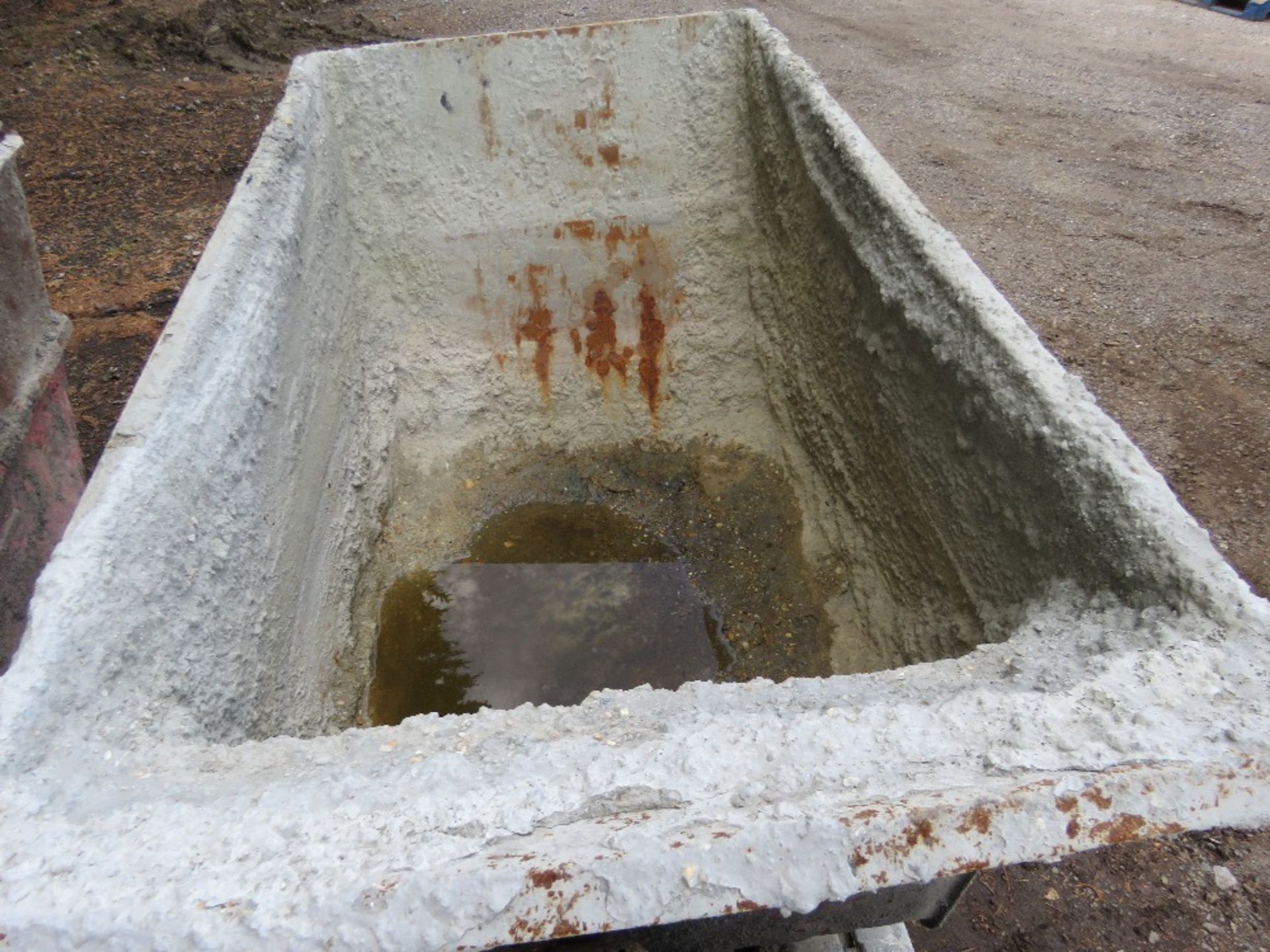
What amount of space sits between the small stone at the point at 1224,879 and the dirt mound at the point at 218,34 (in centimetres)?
709

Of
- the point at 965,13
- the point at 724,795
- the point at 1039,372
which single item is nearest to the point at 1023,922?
the point at 1039,372

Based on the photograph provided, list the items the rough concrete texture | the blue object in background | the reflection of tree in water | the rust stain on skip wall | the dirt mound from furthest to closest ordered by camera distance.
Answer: the blue object in background → the dirt mound → the rust stain on skip wall → the reflection of tree in water → the rough concrete texture

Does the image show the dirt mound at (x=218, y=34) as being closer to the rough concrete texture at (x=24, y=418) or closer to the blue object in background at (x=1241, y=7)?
the rough concrete texture at (x=24, y=418)

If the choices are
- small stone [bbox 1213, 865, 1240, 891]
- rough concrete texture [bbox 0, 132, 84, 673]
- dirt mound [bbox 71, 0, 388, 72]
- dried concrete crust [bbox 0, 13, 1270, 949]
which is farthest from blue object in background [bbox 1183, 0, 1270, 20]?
rough concrete texture [bbox 0, 132, 84, 673]

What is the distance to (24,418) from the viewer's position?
2.03 metres

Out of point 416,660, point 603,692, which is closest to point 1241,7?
point 416,660

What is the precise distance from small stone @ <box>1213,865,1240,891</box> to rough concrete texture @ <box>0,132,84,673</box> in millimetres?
2785

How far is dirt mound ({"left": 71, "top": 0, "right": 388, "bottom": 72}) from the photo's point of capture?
628 cm

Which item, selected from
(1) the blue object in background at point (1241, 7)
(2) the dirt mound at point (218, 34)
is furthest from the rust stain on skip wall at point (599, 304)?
(1) the blue object in background at point (1241, 7)

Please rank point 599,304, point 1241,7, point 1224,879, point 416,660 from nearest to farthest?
point 1224,879 < point 416,660 < point 599,304 < point 1241,7

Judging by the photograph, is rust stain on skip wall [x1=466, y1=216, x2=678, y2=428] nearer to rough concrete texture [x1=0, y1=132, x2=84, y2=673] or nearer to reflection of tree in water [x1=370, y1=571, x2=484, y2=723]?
reflection of tree in water [x1=370, y1=571, x2=484, y2=723]

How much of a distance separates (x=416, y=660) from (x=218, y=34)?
241 inches

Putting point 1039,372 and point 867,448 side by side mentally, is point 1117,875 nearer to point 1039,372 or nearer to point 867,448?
point 867,448

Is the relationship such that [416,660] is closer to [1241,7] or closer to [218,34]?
[218,34]
